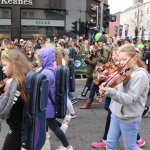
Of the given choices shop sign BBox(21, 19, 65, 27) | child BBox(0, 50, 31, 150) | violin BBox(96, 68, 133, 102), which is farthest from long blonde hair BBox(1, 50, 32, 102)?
shop sign BBox(21, 19, 65, 27)

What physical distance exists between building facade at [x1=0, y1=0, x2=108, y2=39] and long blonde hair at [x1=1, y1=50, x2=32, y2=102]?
21.9 metres

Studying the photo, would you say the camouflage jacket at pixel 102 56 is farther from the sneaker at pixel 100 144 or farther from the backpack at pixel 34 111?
the backpack at pixel 34 111

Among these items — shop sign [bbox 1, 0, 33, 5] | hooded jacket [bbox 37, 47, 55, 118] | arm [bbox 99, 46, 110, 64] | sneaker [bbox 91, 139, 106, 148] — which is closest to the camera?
hooded jacket [bbox 37, 47, 55, 118]

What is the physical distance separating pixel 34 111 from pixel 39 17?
22873 millimetres

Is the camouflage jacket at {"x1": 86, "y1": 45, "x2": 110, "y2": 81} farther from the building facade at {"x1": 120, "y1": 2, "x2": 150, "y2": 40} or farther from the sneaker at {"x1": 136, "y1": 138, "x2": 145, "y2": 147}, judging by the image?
the building facade at {"x1": 120, "y1": 2, "x2": 150, "y2": 40}

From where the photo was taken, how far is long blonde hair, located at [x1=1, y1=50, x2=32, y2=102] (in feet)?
8.66

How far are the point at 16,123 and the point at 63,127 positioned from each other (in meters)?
1.78

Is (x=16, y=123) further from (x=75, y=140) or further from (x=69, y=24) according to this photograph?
(x=69, y=24)

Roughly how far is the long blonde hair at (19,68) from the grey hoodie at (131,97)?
85cm

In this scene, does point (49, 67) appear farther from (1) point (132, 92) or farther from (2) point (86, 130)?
(2) point (86, 130)

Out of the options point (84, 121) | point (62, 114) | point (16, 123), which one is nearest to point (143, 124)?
point (84, 121)

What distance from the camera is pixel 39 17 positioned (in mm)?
24703

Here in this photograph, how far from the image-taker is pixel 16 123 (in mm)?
2760

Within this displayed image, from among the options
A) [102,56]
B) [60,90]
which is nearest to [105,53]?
[102,56]
